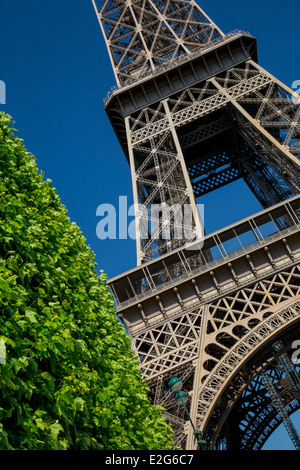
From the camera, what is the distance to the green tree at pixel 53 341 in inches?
291

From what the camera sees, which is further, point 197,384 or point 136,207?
point 136,207

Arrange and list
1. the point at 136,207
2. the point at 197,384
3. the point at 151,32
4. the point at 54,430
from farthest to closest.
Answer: the point at 151,32, the point at 136,207, the point at 197,384, the point at 54,430

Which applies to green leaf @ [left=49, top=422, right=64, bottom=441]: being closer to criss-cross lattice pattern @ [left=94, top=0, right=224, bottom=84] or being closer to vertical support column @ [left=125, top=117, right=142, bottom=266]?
vertical support column @ [left=125, top=117, right=142, bottom=266]

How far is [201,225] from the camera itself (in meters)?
30.3

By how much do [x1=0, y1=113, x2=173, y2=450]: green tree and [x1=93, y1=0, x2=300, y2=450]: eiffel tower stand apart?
7.85 metres

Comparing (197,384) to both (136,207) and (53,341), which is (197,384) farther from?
(53,341)

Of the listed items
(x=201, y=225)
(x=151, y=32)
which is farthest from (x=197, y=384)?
(x=151, y=32)

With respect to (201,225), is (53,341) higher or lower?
lower

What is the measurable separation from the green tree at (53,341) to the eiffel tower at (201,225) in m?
7.85

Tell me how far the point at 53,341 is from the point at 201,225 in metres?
22.7

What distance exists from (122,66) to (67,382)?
33726mm

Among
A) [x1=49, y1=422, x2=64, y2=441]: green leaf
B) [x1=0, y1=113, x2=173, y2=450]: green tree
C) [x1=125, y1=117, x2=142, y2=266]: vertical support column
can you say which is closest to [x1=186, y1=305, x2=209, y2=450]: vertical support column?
[x1=125, y1=117, x2=142, y2=266]: vertical support column
